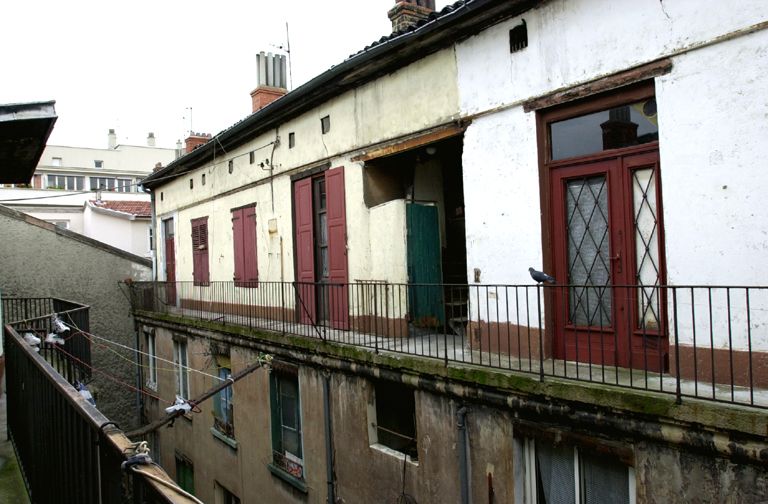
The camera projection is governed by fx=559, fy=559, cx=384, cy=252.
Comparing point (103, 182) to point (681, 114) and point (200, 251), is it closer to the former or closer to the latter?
point (200, 251)

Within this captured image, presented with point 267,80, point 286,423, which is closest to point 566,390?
point 286,423

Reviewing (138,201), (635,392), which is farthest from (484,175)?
(138,201)

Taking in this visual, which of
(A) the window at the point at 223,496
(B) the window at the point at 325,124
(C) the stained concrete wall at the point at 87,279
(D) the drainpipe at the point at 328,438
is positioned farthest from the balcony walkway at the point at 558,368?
(C) the stained concrete wall at the point at 87,279

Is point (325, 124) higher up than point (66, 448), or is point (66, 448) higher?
point (325, 124)

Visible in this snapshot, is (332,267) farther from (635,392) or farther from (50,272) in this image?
(50,272)

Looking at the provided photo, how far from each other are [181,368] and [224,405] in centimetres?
332

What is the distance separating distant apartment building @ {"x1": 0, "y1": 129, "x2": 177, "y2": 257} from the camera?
88.3ft

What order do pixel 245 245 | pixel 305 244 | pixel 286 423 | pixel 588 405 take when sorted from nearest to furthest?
1. pixel 588 405
2. pixel 286 423
3. pixel 305 244
4. pixel 245 245

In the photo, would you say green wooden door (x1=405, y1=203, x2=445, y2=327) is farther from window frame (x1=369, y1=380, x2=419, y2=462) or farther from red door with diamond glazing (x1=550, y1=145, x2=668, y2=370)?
red door with diamond glazing (x1=550, y1=145, x2=668, y2=370)

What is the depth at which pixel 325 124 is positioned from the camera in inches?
415

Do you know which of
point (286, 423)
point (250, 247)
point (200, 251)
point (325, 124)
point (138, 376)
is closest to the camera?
point (286, 423)

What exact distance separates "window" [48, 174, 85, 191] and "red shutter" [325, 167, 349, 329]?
37.6 meters

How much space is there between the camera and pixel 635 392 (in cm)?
482

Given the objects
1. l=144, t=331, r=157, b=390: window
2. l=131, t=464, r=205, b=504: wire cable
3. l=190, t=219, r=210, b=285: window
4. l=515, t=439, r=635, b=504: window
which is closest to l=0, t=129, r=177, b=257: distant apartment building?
l=190, t=219, r=210, b=285: window
